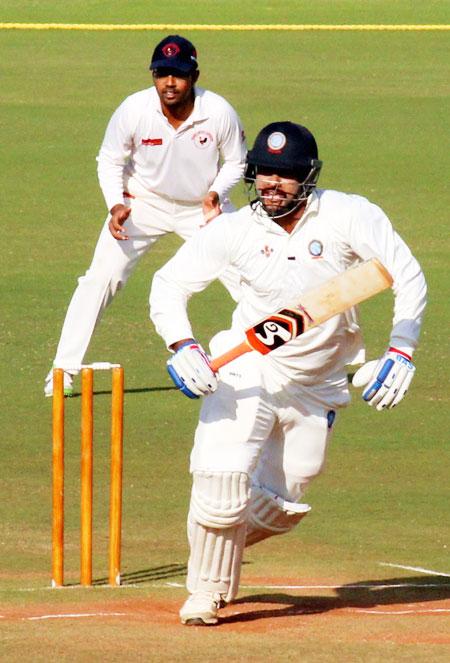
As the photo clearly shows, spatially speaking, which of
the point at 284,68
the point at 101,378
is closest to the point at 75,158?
the point at 284,68

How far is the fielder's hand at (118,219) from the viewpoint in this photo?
9211 mm

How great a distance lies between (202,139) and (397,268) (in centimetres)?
387

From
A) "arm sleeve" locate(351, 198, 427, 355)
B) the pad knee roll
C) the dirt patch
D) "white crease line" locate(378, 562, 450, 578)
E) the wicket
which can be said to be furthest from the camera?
"white crease line" locate(378, 562, 450, 578)

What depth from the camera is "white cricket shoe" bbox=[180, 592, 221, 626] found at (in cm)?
567

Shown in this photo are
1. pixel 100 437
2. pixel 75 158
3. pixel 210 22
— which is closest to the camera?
pixel 100 437

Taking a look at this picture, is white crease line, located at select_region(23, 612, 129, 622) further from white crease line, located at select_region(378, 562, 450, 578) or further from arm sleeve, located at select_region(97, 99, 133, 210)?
arm sleeve, located at select_region(97, 99, 133, 210)

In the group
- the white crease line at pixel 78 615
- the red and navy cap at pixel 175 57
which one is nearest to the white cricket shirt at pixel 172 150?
the red and navy cap at pixel 175 57

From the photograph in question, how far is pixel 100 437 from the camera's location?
898 cm

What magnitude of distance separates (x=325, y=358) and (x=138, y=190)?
3862 mm

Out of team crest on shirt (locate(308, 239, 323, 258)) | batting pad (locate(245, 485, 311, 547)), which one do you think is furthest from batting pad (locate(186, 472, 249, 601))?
team crest on shirt (locate(308, 239, 323, 258))

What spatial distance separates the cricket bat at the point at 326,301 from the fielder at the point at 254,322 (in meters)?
0.13

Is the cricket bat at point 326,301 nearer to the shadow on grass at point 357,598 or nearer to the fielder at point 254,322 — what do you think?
the fielder at point 254,322

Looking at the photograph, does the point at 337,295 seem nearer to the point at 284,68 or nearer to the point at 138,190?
the point at 138,190

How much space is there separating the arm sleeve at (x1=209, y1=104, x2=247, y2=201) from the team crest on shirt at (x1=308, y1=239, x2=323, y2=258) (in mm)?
3536
